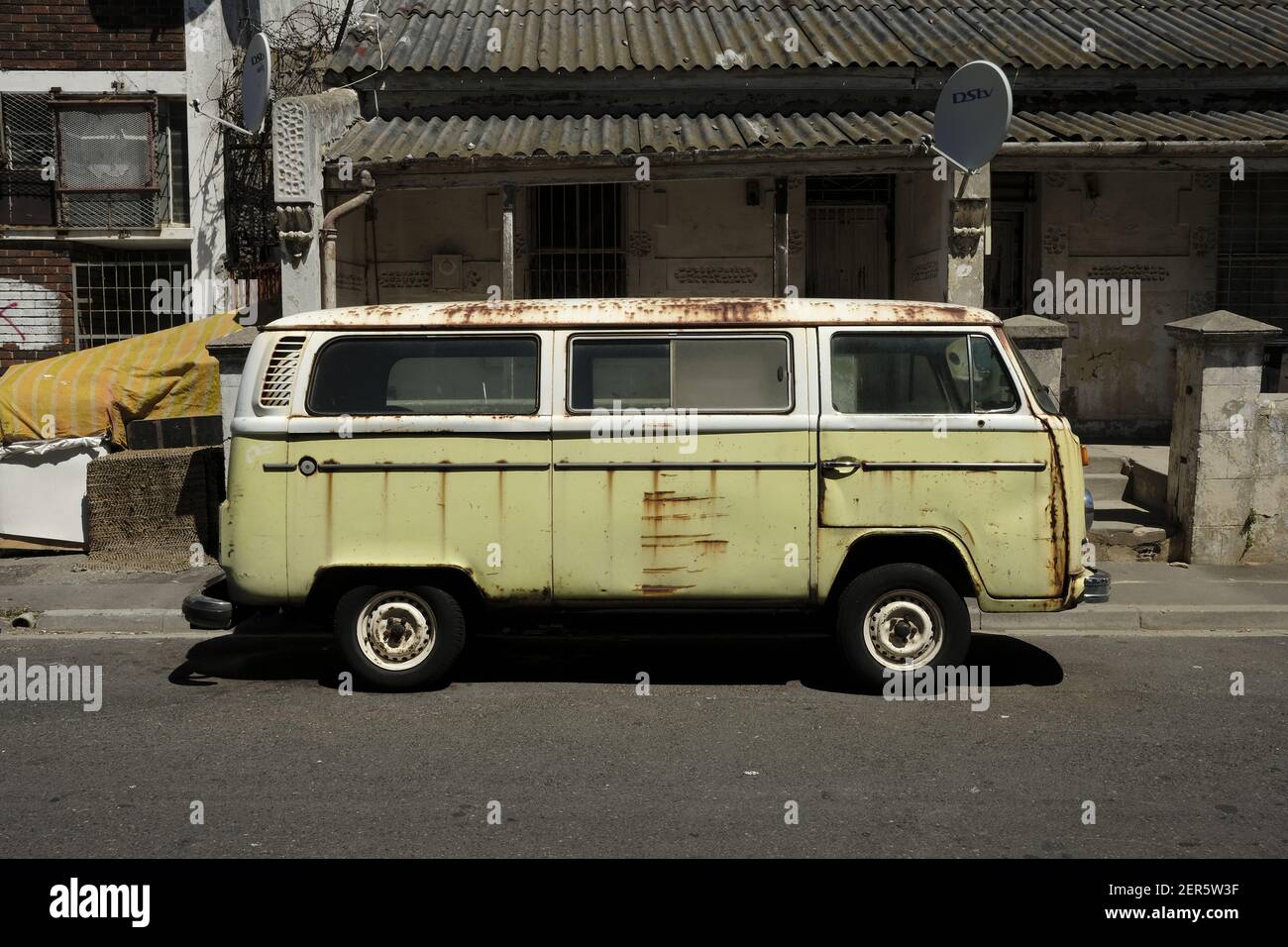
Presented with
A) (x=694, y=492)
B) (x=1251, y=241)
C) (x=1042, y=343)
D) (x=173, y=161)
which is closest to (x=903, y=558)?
(x=694, y=492)

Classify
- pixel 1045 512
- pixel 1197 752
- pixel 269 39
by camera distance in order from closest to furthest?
pixel 1197 752
pixel 1045 512
pixel 269 39

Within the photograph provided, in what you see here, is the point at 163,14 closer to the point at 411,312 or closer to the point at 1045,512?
the point at 411,312

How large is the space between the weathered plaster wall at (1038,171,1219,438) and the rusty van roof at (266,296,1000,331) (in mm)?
8598

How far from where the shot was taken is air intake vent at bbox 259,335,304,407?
6.61m

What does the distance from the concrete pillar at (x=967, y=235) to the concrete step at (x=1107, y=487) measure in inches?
80.7

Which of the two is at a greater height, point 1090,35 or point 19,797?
point 1090,35

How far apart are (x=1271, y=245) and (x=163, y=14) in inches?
559

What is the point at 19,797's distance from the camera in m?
5.07

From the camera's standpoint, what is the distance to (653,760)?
18.2ft

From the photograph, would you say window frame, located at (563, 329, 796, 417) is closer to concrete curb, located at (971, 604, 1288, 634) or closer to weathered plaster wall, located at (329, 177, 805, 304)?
concrete curb, located at (971, 604, 1288, 634)

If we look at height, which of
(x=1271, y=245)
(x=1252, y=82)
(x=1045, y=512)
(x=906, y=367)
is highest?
(x=1252, y=82)

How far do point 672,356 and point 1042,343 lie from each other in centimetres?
473

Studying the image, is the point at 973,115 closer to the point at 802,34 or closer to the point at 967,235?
the point at 967,235

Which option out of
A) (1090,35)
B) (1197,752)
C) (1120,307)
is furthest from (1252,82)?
(1197,752)
